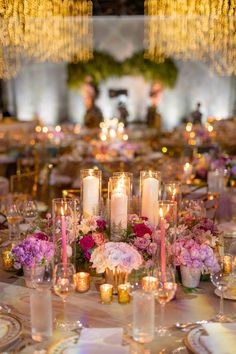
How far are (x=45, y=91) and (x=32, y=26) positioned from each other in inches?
151

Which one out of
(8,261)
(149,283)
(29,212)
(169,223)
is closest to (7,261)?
(8,261)

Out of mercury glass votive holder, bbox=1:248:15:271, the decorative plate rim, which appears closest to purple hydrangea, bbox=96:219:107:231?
mercury glass votive holder, bbox=1:248:15:271

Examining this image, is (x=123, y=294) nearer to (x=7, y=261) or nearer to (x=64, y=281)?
(x=64, y=281)

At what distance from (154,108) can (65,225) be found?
29.8ft

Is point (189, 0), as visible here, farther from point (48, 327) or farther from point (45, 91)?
point (45, 91)

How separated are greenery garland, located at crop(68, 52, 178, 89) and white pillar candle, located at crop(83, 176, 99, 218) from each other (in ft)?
28.9

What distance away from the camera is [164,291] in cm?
204

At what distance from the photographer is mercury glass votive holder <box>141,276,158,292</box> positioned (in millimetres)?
2031

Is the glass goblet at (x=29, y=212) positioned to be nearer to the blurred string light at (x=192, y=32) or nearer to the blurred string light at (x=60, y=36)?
the blurred string light at (x=192, y=32)

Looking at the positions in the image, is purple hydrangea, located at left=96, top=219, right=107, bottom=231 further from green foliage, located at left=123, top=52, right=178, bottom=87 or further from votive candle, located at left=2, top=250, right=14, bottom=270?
green foliage, located at left=123, top=52, right=178, bottom=87

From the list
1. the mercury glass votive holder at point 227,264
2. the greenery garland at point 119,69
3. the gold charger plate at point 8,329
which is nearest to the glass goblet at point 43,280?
the gold charger plate at point 8,329

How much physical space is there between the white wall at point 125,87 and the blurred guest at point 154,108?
0.39ft

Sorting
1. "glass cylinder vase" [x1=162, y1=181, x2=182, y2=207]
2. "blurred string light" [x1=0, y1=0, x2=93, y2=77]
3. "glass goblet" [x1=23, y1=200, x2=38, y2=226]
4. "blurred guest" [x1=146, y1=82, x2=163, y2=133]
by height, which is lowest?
"blurred guest" [x1=146, y1=82, x2=163, y2=133]

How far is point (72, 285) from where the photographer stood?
2076 millimetres
